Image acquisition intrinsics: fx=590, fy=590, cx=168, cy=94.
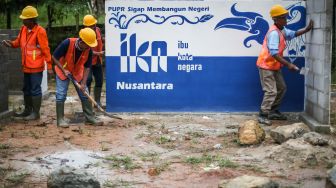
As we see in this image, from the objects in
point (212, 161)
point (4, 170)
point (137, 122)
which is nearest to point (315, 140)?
point (212, 161)

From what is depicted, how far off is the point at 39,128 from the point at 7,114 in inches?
39.0

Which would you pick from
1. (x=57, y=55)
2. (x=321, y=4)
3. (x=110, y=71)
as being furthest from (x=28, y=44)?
→ (x=321, y=4)

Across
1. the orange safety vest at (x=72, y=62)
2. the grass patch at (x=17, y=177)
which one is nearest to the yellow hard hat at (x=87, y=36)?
the orange safety vest at (x=72, y=62)

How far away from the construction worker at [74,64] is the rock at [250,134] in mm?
2407

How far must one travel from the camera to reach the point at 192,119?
32.1 ft

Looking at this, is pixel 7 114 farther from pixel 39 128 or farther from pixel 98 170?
pixel 98 170

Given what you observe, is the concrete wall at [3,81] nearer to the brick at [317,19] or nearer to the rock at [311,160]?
the brick at [317,19]

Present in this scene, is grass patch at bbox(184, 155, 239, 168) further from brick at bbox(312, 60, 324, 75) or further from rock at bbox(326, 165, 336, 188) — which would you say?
brick at bbox(312, 60, 324, 75)

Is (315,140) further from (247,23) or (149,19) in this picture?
(149,19)

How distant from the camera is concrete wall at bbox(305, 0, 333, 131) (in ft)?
27.7

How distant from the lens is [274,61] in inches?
365

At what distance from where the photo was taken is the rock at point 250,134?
7.67m

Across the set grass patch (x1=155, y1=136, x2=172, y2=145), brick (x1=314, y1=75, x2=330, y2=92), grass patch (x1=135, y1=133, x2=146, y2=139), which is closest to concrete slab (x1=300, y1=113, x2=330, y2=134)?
brick (x1=314, y1=75, x2=330, y2=92)

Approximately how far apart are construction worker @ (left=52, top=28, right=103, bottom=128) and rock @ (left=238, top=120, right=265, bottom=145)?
2.41 metres
